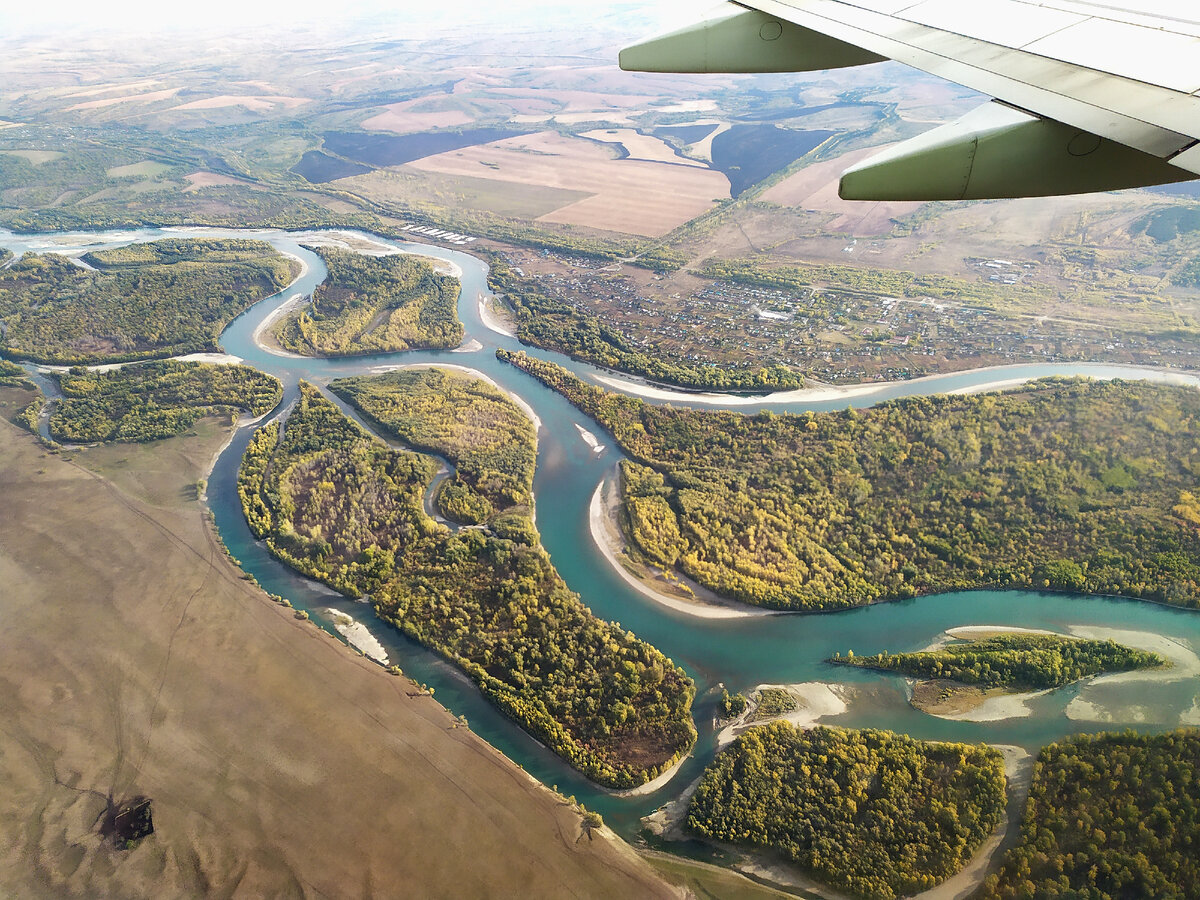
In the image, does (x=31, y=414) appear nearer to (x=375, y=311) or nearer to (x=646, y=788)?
(x=375, y=311)

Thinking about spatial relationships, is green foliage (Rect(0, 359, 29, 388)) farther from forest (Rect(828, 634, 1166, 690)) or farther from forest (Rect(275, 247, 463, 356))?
forest (Rect(828, 634, 1166, 690))

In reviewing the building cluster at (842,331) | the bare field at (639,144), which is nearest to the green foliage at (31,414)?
the building cluster at (842,331)

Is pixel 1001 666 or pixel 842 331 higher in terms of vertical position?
pixel 842 331

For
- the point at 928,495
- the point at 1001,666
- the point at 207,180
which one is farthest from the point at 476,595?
the point at 207,180

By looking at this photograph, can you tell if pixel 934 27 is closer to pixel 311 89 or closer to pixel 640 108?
pixel 640 108

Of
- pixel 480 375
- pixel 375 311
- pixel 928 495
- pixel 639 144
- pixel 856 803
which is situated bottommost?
pixel 856 803

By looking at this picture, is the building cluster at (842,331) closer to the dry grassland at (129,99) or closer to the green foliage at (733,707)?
the green foliage at (733,707)

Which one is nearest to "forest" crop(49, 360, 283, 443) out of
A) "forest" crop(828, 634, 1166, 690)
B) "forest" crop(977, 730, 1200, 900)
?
"forest" crop(828, 634, 1166, 690)
